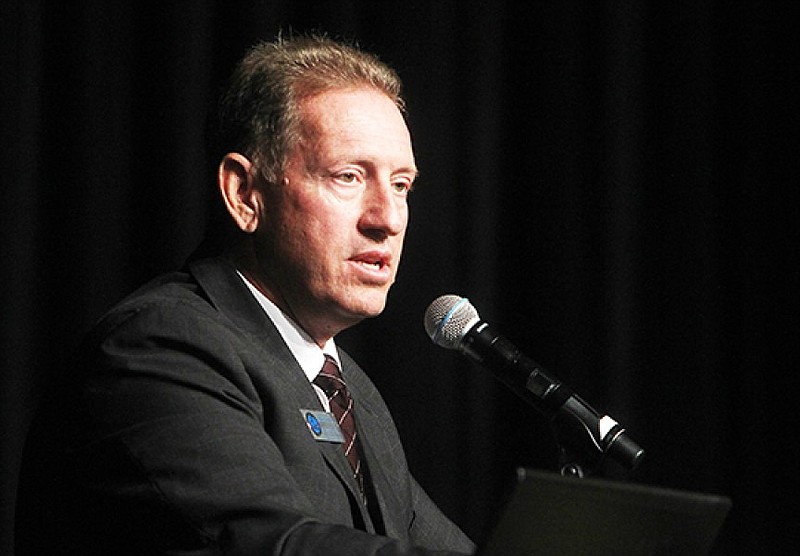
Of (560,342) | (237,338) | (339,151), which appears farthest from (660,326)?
(237,338)

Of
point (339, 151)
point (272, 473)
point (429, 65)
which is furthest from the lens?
point (429, 65)

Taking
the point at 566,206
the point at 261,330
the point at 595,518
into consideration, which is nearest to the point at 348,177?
the point at 261,330

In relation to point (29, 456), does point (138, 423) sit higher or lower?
higher

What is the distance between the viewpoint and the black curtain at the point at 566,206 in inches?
122

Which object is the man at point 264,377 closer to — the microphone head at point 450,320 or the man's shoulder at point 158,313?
the man's shoulder at point 158,313

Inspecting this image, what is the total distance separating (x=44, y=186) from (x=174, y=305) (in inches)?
47.0

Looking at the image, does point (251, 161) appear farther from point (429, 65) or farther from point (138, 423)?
point (429, 65)

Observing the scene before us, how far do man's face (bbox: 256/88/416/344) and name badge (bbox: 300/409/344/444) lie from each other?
0.68 ft

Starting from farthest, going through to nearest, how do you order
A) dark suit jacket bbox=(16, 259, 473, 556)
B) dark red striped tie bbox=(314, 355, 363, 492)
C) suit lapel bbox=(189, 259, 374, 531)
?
dark red striped tie bbox=(314, 355, 363, 492) → suit lapel bbox=(189, 259, 374, 531) → dark suit jacket bbox=(16, 259, 473, 556)

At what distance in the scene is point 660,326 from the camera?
347 centimetres

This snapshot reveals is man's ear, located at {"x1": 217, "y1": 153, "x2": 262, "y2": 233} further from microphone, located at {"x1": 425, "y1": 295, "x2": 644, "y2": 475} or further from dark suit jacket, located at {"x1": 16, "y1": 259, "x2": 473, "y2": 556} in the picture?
microphone, located at {"x1": 425, "y1": 295, "x2": 644, "y2": 475}

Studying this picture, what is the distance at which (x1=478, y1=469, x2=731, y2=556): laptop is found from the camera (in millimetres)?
1439

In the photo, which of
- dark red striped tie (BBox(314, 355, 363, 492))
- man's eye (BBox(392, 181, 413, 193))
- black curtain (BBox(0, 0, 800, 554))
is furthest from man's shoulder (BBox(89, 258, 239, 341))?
black curtain (BBox(0, 0, 800, 554))

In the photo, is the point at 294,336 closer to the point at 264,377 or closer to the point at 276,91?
the point at 264,377
